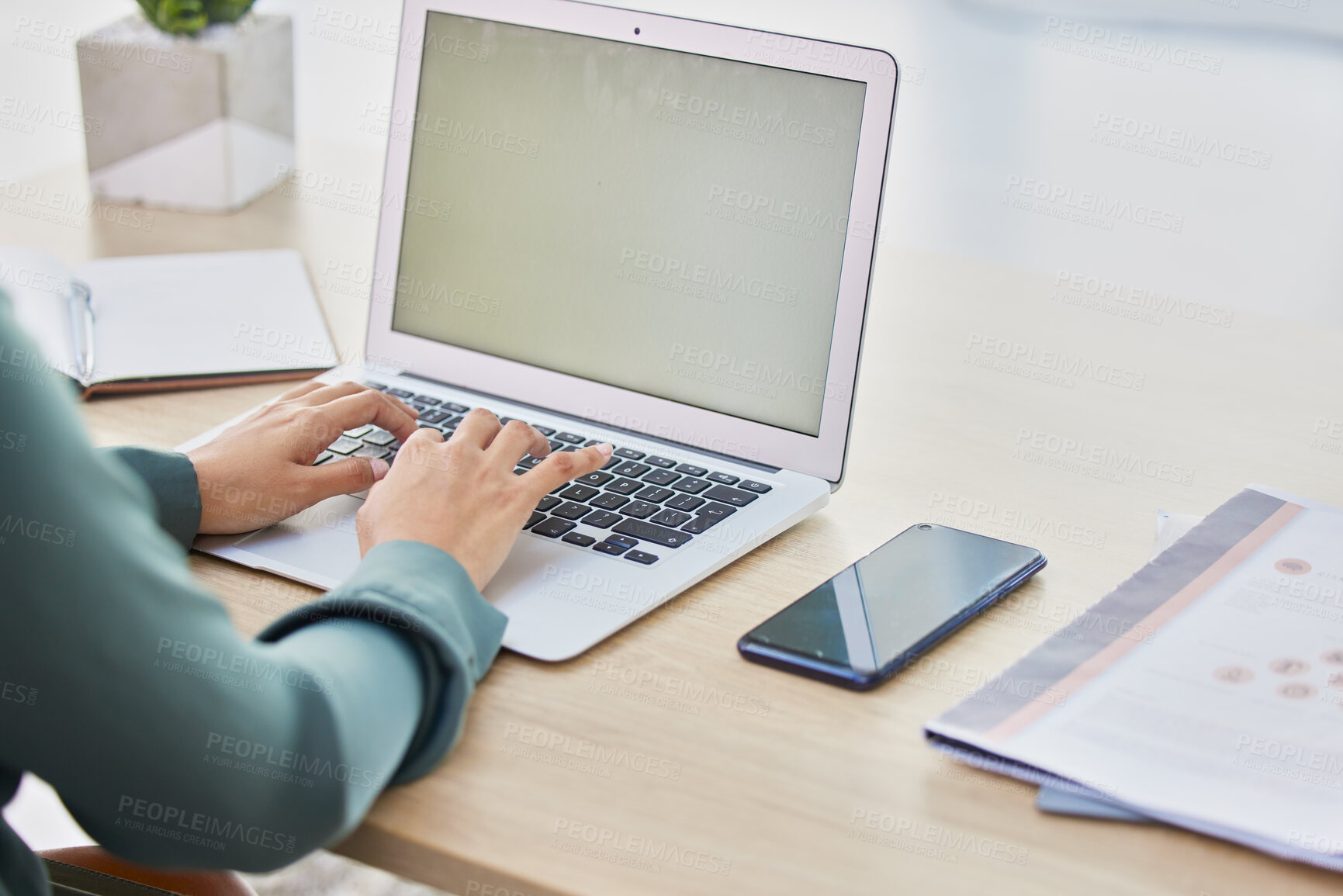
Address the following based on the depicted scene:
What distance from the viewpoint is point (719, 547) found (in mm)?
829

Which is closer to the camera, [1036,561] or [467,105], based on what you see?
[1036,561]

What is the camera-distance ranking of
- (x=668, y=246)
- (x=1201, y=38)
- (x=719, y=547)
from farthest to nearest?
(x=1201, y=38) → (x=668, y=246) → (x=719, y=547)

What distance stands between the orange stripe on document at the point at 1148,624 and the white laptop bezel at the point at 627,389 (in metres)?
0.26

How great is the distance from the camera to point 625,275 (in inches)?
38.5

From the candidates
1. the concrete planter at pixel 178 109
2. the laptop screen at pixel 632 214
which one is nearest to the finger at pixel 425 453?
the laptop screen at pixel 632 214

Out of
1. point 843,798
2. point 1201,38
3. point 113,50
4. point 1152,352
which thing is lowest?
point 843,798

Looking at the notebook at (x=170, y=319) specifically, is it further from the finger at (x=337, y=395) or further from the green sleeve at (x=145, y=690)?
the green sleeve at (x=145, y=690)

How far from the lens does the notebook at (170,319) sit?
1069 millimetres

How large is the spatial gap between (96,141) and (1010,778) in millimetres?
1376

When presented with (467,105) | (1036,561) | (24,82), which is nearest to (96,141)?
(467,105)

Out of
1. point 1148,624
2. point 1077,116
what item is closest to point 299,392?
point 1148,624

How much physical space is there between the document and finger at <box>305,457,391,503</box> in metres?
0.44

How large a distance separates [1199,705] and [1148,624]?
9 cm

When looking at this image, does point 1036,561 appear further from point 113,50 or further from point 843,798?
point 113,50
